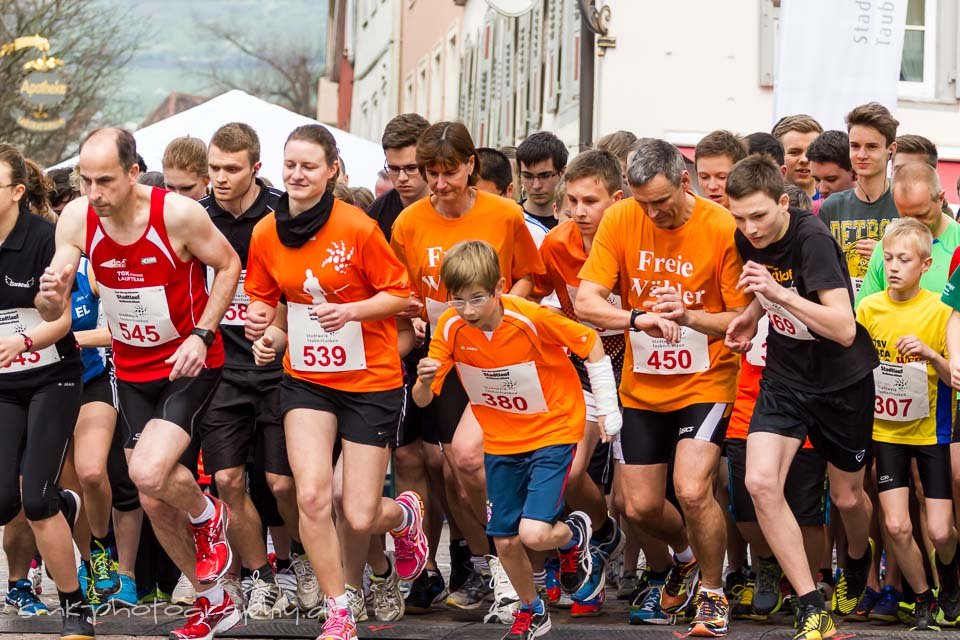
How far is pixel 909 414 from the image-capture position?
24.5ft

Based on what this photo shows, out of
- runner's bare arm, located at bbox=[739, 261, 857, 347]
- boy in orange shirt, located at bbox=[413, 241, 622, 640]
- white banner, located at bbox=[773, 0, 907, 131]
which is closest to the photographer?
runner's bare arm, located at bbox=[739, 261, 857, 347]

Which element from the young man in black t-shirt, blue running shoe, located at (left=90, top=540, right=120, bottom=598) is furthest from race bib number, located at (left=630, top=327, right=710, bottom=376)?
blue running shoe, located at (left=90, top=540, right=120, bottom=598)

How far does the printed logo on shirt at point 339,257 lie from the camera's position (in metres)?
7.18

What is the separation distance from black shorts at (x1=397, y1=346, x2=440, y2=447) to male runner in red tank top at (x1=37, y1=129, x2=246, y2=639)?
1212 millimetres

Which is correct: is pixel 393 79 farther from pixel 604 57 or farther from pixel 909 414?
pixel 909 414

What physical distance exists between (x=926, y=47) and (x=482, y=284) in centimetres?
1163

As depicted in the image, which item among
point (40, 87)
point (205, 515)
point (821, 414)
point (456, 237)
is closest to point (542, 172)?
point (456, 237)

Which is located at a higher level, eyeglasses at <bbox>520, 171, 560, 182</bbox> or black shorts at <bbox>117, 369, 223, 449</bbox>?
eyeglasses at <bbox>520, 171, 560, 182</bbox>

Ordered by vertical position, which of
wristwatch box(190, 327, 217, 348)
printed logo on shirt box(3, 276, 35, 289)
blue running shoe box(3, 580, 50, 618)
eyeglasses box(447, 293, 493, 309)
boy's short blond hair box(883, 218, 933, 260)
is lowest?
blue running shoe box(3, 580, 50, 618)

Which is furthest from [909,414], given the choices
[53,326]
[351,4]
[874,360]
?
[351,4]

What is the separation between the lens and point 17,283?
7.41 m

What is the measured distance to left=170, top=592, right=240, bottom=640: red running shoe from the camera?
7121mm

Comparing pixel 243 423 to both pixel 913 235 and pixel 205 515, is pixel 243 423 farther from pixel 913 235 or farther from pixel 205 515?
pixel 913 235

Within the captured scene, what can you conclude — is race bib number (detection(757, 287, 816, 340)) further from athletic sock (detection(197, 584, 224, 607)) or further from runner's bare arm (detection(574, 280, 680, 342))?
athletic sock (detection(197, 584, 224, 607))
